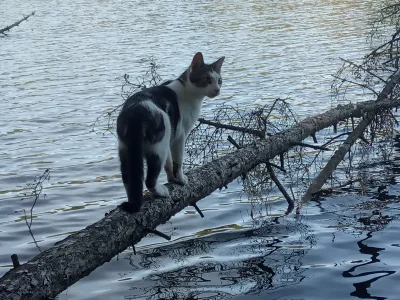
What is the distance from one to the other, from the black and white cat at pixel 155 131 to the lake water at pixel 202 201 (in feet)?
4.33

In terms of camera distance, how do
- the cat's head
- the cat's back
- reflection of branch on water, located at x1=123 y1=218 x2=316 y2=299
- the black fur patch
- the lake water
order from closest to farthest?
the black fur patch → the cat's back → reflection of branch on water, located at x1=123 y1=218 x2=316 y2=299 → the lake water → the cat's head

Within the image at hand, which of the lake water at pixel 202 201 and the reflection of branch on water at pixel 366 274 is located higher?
the lake water at pixel 202 201

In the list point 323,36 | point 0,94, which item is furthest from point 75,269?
point 323,36

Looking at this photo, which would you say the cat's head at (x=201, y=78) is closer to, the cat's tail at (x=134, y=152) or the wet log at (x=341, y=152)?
the cat's tail at (x=134, y=152)

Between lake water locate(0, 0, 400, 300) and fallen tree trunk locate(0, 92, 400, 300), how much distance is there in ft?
3.35

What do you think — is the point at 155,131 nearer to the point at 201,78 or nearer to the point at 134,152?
the point at 134,152

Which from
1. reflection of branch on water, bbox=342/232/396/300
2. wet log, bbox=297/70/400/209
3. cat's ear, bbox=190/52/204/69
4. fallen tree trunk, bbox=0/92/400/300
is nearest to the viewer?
fallen tree trunk, bbox=0/92/400/300

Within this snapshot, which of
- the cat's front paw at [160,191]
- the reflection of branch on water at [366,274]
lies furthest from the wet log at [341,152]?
the cat's front paw at [160,191]

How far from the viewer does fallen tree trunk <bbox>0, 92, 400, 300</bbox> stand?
4238 millimetres

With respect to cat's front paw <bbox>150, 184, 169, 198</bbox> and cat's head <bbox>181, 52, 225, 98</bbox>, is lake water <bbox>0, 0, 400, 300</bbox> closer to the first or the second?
cat's front paw <bbox>150, 184, 169, 198</bbox>

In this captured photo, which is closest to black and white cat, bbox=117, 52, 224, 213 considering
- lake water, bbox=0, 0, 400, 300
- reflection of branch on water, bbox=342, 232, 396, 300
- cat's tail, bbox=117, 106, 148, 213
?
cat's tail, bbox=117, 106, 148, 213

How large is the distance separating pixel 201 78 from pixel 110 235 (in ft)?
8.08

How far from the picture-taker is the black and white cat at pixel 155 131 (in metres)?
5.38

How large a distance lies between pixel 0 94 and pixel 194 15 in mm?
17870
